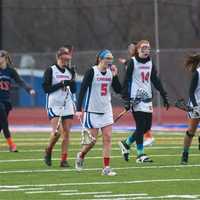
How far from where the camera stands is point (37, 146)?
21.9m

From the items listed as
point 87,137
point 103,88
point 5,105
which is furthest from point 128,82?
point 5,105

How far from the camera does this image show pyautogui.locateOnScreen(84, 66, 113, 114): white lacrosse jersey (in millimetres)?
15875

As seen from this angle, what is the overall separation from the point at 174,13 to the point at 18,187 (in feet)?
126

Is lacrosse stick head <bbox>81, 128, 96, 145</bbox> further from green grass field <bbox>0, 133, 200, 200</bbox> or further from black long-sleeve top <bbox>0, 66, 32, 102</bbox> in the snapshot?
black long-sleeve top <bbox>0, 66, 32, 102</bbox>

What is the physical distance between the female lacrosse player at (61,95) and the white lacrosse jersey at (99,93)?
118cm

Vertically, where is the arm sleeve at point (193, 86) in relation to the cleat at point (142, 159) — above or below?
above

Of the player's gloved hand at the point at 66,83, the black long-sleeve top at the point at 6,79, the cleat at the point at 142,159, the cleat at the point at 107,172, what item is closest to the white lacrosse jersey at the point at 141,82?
the cleat at the point at 142,159

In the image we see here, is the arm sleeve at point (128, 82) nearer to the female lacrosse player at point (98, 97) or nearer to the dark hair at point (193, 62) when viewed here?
the dark hair at point (193, 62)

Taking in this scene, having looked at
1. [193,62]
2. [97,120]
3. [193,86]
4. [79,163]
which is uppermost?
[193,62]

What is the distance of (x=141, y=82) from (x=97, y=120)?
230cm

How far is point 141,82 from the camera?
58.7 feet

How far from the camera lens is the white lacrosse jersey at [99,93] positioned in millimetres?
15875

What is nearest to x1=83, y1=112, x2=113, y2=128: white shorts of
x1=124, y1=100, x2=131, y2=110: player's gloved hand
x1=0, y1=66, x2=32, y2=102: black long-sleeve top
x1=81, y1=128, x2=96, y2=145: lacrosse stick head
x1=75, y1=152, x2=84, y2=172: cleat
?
x1=81, y1=128, x2=96, y2=145: lacrosse stick head

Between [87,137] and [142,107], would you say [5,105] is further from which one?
[87,137]
